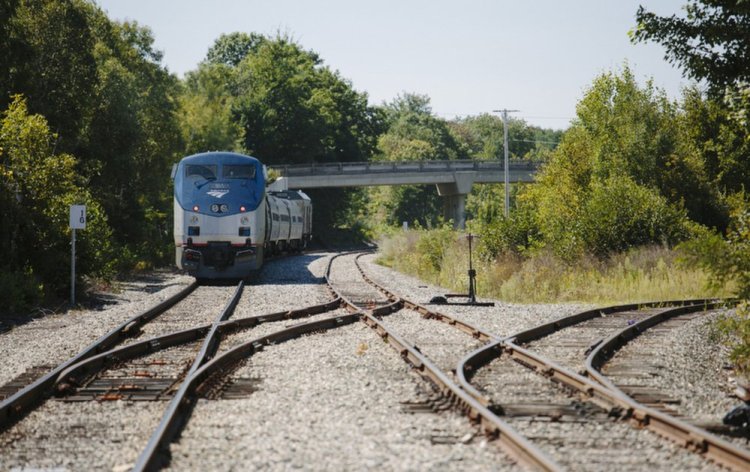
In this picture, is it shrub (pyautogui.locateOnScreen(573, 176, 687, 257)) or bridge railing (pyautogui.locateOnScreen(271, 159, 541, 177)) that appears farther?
bridge railing (pyautogui.locateOnScreen(271, 159, 541, 177))

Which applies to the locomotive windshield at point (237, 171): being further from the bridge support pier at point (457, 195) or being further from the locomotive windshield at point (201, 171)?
the bridge support pier at point (457, 195)

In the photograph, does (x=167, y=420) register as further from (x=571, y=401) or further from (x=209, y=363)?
(x=571, y=401)

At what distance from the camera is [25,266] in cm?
2084

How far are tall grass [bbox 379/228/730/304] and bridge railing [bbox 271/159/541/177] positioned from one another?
1696 inches

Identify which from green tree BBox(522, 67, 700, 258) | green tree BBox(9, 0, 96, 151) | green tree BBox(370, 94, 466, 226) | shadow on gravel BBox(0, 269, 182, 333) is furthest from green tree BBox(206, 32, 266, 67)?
shadow on gravel BBox(0, 269, 182, 333)

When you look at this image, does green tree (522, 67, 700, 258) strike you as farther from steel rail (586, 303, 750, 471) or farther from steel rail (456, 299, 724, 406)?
steel rail (586, 303, 750, 471)

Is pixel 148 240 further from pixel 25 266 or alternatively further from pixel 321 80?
pixel 321 80

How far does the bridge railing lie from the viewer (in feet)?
231

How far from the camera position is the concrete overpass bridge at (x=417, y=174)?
232ft

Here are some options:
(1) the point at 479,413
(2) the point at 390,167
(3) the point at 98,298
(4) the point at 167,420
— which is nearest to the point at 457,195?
(2) the point at 390,167

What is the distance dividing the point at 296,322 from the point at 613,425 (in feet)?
29.0

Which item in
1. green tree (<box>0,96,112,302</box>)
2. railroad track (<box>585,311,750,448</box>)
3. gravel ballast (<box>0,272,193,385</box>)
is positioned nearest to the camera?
railroad track (<box>585,311,750,448</box>)

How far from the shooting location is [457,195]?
77.6 meters

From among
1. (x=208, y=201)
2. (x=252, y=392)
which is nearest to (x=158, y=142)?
(x=208, y=201)
